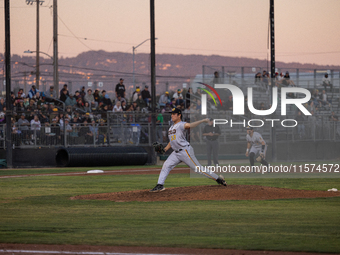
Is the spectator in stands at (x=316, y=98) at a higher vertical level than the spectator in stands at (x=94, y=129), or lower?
higher

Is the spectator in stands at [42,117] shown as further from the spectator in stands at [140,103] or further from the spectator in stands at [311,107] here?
Result: the spectator in stands at [311,107]

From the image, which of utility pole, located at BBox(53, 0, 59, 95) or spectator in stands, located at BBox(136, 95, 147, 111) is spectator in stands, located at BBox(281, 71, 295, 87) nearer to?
spectator in stands, located at BBox(136, 95, 147, 111)

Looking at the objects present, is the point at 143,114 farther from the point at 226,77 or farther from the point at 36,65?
the point at 36,65

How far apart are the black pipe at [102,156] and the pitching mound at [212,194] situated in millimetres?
12426

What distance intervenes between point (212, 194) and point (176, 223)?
12.6ft

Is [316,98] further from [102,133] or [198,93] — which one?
[102,133]

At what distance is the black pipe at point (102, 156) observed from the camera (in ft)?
85.0

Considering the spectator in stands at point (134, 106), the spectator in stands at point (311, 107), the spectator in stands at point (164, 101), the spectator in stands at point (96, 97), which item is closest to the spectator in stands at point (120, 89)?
the spectator in stands at point (96, 97)

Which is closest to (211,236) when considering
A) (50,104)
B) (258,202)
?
(258,202)

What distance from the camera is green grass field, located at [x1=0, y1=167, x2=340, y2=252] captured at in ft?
24.3

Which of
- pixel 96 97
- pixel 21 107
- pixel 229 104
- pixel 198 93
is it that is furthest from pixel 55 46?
pixel 229 104

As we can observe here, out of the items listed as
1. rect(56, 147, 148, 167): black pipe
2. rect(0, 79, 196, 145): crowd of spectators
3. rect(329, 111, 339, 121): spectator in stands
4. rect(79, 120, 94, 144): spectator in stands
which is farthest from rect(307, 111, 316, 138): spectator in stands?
rect(79, 120, 94, 144): spectator in stands

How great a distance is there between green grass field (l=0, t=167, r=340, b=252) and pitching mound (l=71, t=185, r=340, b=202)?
1.98 ft

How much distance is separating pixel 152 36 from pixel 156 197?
703 inches
